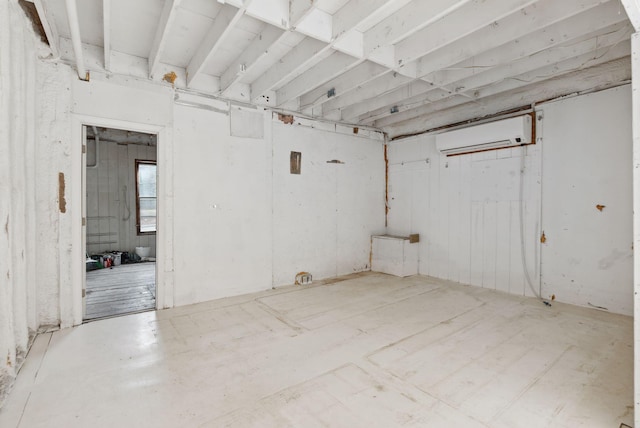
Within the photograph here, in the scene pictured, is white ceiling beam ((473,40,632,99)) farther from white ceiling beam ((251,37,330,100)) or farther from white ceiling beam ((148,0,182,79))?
white ceiling beam ((148,0,182,79))

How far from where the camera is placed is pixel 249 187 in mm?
3916

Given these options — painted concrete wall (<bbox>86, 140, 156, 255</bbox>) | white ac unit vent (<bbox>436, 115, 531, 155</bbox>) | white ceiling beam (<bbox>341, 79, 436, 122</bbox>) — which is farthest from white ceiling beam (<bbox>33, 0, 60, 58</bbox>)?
white ac unit vent (<bbox>436, 115, 531, 155</bbox>)

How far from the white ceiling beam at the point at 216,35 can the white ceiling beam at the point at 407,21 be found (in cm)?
108

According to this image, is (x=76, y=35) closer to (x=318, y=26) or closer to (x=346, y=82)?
(x=318, y=26)

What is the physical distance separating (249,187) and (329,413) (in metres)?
2.79

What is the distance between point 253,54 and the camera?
290cm

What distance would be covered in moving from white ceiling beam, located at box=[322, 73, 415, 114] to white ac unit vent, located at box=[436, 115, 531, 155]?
3.79 feet

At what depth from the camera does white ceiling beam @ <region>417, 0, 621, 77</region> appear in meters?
2.14

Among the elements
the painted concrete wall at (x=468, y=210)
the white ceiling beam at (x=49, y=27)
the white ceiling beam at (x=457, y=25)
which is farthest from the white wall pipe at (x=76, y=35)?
the painted concrete wall at (x=468, y=210)

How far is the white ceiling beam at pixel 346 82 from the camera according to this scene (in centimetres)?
318

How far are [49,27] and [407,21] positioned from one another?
2.71 m

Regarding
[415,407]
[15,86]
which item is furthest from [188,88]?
[415,407]

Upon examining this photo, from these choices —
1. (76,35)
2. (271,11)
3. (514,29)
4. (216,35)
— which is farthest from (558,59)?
(76,35)

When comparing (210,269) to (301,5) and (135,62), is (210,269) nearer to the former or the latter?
(135,62)
